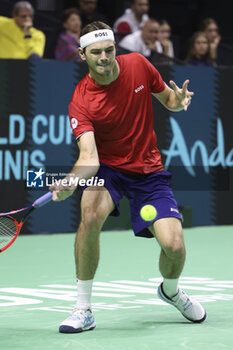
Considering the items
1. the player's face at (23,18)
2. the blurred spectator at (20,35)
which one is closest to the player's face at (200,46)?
the blurred spectator at (20,35)

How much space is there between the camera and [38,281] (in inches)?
319

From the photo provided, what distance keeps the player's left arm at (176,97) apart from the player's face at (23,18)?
19.4 ft

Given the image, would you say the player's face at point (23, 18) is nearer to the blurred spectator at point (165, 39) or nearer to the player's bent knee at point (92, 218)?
the blurred spectator at point (165, 39)

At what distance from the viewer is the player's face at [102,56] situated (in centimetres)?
596

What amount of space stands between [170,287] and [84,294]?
628 mm

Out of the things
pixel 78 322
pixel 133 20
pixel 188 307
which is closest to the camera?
pixel 78 322

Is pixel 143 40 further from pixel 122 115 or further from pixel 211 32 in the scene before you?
pixel 122 115

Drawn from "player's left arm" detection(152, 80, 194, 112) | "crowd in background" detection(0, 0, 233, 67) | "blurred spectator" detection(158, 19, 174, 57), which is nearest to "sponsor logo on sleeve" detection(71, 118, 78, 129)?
"player's left arm" detection(152, 80, 194, 112)

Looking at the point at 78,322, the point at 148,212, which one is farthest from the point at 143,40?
the point at 78,322

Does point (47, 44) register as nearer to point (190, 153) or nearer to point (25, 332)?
point (190, 153)

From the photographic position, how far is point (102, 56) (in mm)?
5961

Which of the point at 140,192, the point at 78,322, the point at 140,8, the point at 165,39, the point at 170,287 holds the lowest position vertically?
the point at 78,322

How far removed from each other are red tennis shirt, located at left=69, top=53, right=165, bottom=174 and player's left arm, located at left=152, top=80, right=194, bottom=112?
0.16 metres

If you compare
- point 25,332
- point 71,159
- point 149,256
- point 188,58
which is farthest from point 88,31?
point 188,58
